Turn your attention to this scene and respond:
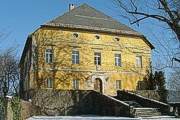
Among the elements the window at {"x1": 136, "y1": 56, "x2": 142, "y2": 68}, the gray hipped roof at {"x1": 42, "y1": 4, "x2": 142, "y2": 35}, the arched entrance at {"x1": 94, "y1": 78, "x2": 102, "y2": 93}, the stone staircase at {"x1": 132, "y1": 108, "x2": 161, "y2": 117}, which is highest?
the gray hipped roof at {"x1": 42, "y1": 4, "x2": 142, "y2": 35}

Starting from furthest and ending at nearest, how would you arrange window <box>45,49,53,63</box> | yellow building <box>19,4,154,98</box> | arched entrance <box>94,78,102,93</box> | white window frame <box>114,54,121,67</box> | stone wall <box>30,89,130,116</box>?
white window frame <box>114,54,121,67</box>, arched entrance <box>94,78,102,93</box>, window <box>45,49,53,63</box>, yellow building <box>19,4,154,98</box>, stone wall <box>30,89,130,116</box>

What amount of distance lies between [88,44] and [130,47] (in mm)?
5476

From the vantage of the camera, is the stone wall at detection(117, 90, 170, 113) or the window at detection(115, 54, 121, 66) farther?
the window at detection(115, 54, 121, 66)

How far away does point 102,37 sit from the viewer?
33031 mm

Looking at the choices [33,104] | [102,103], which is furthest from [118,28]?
[33,104]

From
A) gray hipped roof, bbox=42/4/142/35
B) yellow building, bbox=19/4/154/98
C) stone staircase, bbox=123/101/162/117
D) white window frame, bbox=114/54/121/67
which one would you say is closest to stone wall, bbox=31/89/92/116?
yellow building, bbox=19/4/154/98

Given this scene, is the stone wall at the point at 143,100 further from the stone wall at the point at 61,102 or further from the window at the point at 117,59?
the window at the point at 117,59

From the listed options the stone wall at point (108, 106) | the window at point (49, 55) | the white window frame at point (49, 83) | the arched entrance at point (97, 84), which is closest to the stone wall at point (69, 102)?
the stone wall at point (108, 106)

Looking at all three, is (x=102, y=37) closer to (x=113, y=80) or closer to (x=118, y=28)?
(x=118, y=28)

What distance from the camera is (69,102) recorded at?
2569 cm

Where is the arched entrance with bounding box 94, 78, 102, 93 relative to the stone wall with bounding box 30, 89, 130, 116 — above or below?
above

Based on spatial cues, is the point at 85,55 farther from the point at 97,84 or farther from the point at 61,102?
the point at 61,102

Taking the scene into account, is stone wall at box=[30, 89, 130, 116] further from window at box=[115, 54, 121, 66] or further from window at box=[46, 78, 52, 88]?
window at box=[115, 54, 121, 66]

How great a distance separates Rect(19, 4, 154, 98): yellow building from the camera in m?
30.4
